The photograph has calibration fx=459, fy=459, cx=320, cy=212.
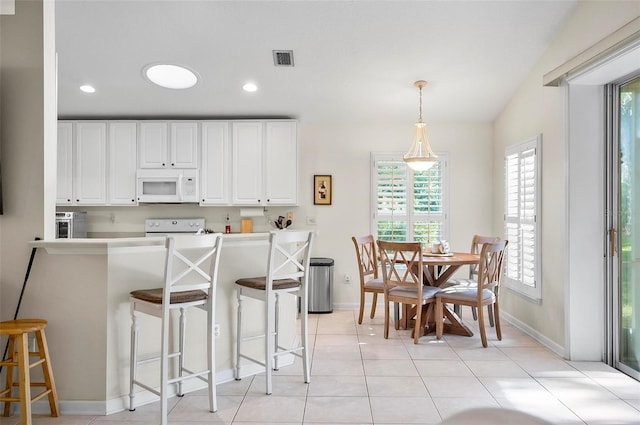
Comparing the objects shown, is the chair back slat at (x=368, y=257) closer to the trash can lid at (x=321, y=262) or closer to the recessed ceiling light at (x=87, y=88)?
the trash can lid at (x=321, y=262)

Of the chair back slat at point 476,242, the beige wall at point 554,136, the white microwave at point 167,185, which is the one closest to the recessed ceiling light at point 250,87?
the white microwave at point 167,185

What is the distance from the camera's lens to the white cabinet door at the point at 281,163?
5441mm

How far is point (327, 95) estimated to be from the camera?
16.9 ft

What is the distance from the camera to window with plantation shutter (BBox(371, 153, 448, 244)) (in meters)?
5.79

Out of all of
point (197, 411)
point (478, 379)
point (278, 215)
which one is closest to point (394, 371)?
point (478, 379)

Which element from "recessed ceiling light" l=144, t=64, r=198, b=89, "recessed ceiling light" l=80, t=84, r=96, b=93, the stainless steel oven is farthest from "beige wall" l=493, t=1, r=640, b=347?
the stainless steel oven

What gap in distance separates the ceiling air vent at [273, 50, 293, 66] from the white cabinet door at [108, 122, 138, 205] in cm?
209

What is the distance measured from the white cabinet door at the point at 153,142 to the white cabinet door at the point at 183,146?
0.28 ft

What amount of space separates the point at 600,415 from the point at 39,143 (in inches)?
151

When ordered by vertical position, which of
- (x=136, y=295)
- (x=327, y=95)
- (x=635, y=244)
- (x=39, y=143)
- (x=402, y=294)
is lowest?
(x=402, y=294)

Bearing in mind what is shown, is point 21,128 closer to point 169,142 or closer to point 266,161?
point 169,142

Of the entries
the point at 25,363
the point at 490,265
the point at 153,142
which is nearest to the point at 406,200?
the point at 490,265

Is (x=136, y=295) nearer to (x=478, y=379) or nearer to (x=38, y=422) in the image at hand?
(x=38, y=422)

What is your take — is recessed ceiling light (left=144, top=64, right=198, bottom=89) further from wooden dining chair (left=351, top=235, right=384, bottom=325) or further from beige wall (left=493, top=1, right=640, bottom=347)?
beige wall (left=493, top=1, right=640, bottom=347)
